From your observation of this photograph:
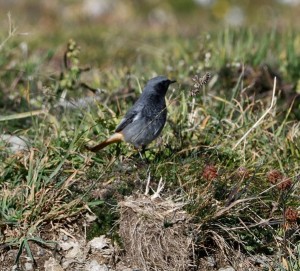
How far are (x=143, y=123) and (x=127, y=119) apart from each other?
0.41 feet

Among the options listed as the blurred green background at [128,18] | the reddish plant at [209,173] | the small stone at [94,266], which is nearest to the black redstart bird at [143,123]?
the reddish plant at [209,173]

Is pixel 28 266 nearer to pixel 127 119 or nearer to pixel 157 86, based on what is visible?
pixel 127 119

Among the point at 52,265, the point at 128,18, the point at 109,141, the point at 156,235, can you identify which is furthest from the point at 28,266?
the point at 128,18

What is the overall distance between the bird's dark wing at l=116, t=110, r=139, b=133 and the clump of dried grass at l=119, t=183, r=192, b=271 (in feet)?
2.38

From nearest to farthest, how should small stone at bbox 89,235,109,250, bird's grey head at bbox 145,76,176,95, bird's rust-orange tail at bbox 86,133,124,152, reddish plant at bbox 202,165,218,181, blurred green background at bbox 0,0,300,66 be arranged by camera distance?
small stone at bbox 89,235,109,250 → reddish plant at bbox 202,165,218,181 → bird's rust-orange tail at bbox 86,133,124,152 → bird's grey head at bbox 145,76,176,95 → blurred green background at bbox 0,0,300,66

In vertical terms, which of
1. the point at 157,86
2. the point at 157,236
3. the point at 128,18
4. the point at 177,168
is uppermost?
the point at 157,86

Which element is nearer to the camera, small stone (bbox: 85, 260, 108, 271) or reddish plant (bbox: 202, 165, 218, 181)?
Answer: small stone (bbox: 85, 260, 108, 271)

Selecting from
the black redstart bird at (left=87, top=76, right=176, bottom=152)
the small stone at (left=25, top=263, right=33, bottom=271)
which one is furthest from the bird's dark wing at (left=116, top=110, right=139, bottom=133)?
the small stone at (left=25, top=263, right=33, bottom=271)

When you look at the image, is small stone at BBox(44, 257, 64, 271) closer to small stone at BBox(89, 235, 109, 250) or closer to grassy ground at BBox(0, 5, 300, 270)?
grassy ground at BBox(0, 5, 300, 270)

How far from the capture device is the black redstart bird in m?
5.62

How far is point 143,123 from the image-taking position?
18.7 ft

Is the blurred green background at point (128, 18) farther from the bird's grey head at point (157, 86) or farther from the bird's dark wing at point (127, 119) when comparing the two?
the bird's dark wing at point (127, 119)

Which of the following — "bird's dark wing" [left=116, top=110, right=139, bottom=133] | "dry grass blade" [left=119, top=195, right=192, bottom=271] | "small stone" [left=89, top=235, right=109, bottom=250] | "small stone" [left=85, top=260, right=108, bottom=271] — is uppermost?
"bird's dark wing" [left=116, top=110, right=139, bottom=133]

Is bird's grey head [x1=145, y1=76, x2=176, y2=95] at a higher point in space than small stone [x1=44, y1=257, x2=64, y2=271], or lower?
higher
